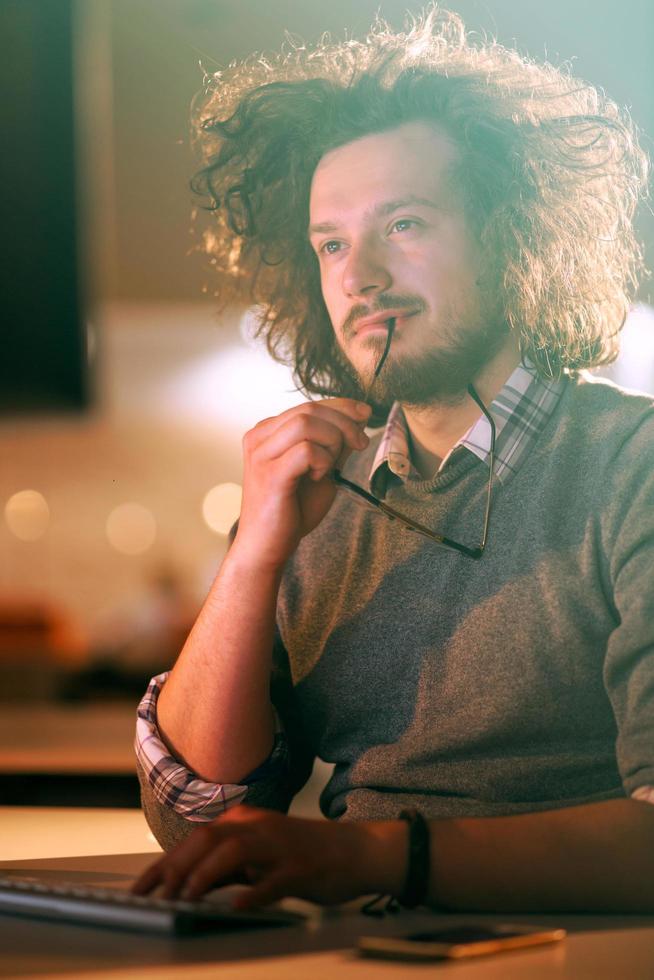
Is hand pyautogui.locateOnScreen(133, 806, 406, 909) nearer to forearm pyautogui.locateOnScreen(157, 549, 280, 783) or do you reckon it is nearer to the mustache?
forearm pyautogui.locateOnScreen(157, 549, 280, 783)

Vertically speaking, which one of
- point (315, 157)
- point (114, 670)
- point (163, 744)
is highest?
point (315, 157)

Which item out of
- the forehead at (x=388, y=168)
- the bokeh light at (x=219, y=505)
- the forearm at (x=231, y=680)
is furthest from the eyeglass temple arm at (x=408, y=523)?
the bokeh light at (x=219, y=505)

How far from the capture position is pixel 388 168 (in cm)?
122

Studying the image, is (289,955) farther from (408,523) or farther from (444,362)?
(444,362)

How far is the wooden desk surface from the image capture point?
1.87 feet

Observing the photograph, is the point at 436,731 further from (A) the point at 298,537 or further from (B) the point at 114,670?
(B) the point at 114,670

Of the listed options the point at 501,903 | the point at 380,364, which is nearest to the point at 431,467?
the point at 380,364

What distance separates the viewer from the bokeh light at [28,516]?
4680mm

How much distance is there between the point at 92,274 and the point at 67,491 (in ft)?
5.09

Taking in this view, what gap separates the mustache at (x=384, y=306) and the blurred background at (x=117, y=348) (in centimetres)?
17

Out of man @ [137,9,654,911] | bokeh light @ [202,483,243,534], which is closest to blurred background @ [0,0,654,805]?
bokeh light @ [202,483,243,534]

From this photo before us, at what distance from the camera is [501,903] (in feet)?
2.44

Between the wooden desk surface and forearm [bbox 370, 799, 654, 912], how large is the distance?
0.09 feet

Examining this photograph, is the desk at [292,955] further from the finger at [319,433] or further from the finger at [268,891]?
the finger at [319,433]
